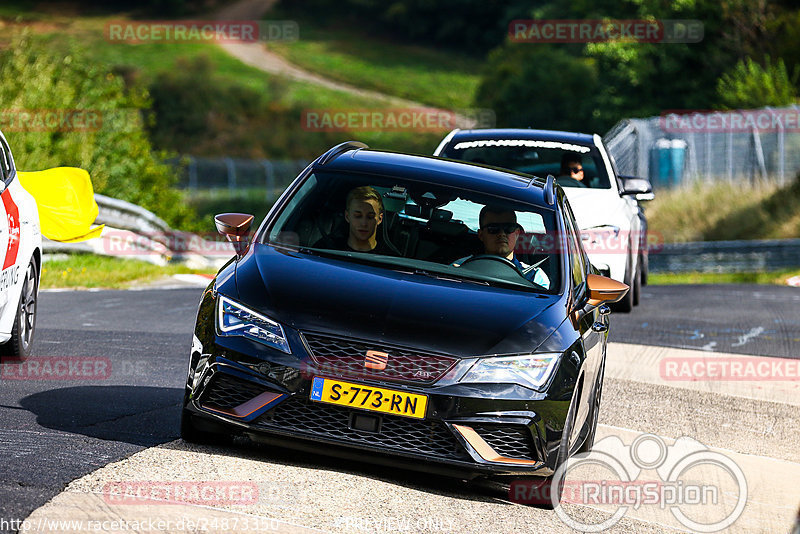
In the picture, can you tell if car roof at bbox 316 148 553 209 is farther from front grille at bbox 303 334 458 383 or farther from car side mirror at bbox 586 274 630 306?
front grille at bbox 303 334 458 383

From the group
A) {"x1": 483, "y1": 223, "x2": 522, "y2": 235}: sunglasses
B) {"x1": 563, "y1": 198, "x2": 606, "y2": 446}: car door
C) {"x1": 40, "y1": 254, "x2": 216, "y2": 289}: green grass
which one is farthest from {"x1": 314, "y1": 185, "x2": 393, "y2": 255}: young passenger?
{"x1": 40, "y1": 254, "x2": 216, "y2": 289}: green grass

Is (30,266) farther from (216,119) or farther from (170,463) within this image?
(216,119)

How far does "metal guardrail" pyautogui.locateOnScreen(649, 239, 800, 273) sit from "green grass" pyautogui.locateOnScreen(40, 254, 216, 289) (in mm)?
9078

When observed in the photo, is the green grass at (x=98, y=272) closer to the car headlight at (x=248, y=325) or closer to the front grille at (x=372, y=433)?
the car headlight at (x=248, y=325)

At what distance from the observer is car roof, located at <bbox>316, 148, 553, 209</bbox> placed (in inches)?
294

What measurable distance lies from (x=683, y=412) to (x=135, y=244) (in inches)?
527

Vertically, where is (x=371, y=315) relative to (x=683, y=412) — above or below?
above

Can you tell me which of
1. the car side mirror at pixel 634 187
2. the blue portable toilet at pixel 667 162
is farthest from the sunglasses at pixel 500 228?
the blue portable toilet at pixel 667 162

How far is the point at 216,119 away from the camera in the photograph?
78.2 m

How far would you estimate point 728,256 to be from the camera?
23844mm

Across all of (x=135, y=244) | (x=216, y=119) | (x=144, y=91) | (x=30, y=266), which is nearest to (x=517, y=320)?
(x=30, y=266)

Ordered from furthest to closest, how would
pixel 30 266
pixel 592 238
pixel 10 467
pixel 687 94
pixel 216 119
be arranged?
pixel 216 119
pixel 687 94
pixel 592 238
pixel 30 266
pixel 10 467

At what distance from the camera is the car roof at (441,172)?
7.48 metres

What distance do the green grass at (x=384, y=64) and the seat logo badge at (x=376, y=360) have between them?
84136 mm
